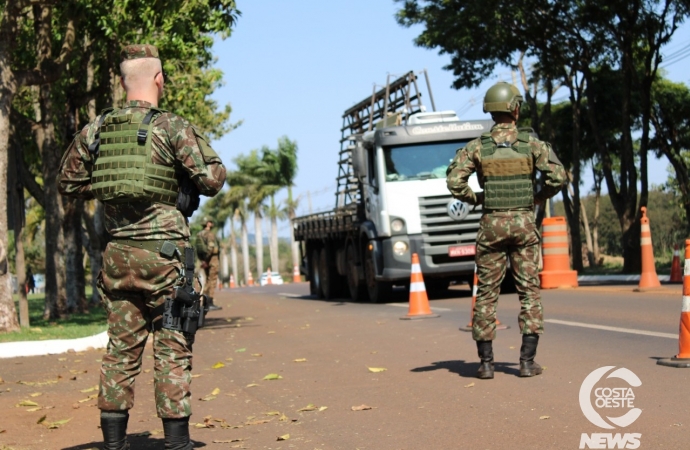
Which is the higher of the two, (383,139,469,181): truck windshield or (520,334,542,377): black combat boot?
(383,139,469,181): truck windshield

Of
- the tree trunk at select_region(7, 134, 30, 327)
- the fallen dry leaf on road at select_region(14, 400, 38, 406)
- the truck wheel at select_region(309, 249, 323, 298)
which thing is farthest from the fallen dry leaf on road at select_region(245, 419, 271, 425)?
the truck wheel at select_region(309, 249, 323, 298)

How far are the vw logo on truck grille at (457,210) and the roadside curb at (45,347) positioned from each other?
733 cm

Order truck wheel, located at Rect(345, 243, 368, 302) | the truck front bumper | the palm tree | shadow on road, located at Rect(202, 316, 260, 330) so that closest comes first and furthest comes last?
1. shadow on road, located at Rect(202, 316, 260, 330)
2. the truck front bumper
3. truck wheel, located at Rect(345, 243, 368, 302)
4. the palm tree

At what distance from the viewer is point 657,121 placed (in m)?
34.8

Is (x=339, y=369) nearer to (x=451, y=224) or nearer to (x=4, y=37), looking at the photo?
(x=4, y=37)

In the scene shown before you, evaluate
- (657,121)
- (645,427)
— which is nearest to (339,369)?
(645,427)

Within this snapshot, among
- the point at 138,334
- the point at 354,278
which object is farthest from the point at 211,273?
the point at 138,334

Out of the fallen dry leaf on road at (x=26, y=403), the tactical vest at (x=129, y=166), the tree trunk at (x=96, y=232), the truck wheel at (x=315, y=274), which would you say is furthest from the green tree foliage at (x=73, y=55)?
the tactical vest at (x=129, y=166)

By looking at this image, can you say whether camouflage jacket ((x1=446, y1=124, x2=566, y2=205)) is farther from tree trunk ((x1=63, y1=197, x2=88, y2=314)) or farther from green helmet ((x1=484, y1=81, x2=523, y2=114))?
tree trunk ((x1=63, y1=197, x2=88, y2=314))

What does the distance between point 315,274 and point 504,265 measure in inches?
678

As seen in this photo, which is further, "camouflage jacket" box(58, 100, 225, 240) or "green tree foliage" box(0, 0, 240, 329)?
"green tree foliage" box(0, 0, 240, 329)

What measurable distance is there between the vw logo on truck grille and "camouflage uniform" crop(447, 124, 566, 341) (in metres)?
10.1

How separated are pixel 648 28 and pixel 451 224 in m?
9.74

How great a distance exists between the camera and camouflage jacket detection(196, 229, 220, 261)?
20734 millimetres
